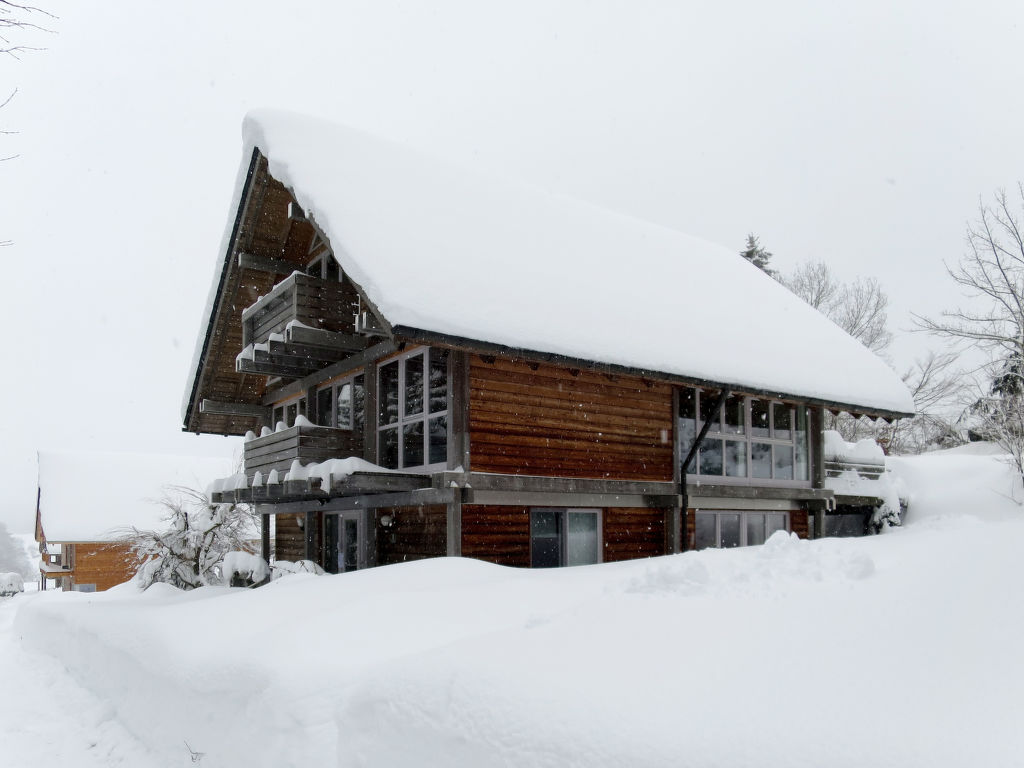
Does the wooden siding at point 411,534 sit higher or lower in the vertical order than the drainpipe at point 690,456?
lower

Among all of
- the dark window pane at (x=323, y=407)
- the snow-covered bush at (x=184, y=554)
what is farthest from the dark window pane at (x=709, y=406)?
the snow-covered bush at (x=184, y=554)

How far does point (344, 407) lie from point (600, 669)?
1131cm

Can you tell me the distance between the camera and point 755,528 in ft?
55.2

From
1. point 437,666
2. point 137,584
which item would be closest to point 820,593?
point 437,666

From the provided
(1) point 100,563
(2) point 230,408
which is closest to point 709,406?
(2) point 230,408

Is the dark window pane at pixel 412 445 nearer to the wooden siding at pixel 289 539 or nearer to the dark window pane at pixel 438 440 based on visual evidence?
the dark window pane at pixel 438 440

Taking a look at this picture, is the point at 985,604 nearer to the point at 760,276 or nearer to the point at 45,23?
the point at 45,23

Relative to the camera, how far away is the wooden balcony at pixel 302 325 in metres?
13.6

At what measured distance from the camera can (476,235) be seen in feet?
46.8

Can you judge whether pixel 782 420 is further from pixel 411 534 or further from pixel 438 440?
pixel 411 534

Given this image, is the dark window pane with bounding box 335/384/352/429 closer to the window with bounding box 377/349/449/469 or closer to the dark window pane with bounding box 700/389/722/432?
the window with bounding box 377/349/449/469

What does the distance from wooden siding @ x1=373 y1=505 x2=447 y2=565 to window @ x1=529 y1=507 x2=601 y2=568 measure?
1.47m

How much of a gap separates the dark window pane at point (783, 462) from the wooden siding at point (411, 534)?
744cm

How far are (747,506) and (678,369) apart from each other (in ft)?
13.3
